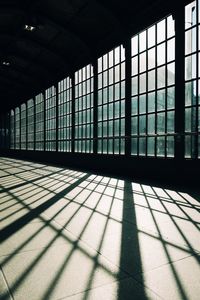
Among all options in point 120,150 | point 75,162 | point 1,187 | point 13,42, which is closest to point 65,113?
point 75,162

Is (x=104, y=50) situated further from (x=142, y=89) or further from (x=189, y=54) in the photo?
(x=189, y=54)

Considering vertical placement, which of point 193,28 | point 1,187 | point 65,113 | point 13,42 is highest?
point 13,42

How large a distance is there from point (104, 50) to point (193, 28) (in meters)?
6.27

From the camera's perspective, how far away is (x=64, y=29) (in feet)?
44.0

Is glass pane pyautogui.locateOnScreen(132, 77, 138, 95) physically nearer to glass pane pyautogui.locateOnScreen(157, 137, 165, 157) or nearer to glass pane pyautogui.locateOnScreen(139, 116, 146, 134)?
glass pane pyautogui.locateOnScreen(139, 116, 146, 134)

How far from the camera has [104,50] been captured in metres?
14.3

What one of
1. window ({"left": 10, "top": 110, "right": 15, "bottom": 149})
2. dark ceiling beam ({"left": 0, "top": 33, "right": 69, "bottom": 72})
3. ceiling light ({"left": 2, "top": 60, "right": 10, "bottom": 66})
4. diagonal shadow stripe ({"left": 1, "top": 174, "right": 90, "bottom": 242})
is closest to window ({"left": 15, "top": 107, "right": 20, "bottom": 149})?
window ({"left": 10, "top": 110, "right": 15, "bottom": 149})

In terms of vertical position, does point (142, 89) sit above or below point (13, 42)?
below

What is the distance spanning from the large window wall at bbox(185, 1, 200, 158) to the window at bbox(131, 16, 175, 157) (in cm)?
71

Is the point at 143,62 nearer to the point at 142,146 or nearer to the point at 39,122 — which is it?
the point at 142,146

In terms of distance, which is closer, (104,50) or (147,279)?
(147,279)

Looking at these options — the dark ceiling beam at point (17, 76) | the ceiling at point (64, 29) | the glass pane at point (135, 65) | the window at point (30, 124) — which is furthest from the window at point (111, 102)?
the window at point (30, 124)

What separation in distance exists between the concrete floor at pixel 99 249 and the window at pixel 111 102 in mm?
7234

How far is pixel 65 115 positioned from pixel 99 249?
1680 centimetres
